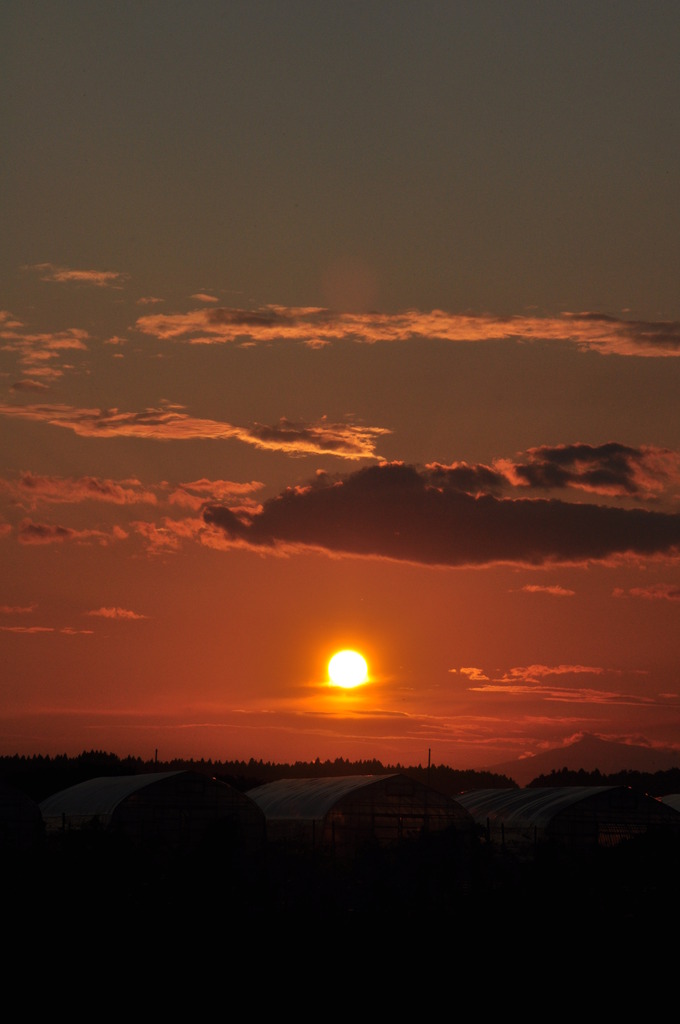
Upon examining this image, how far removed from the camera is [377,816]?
48.9m

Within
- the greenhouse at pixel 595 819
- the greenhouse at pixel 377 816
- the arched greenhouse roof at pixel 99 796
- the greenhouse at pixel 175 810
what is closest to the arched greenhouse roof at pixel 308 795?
the greenhouse at pixel 377 816

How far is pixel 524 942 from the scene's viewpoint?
2861 cm

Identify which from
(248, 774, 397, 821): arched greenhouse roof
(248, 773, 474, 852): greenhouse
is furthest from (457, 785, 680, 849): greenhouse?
(248, 774, 397, 821): arched greenhouse roof

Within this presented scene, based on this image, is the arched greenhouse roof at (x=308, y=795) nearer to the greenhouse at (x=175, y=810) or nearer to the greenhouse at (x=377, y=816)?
the greenhouse at (x=377, y=816)

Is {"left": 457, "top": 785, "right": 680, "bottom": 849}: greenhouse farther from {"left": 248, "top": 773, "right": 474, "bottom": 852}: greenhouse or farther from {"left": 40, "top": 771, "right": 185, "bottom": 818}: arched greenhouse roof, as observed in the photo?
{"left": 40, "top": 771, "right": 185, "bottom": 818}: arched greenhouse roof

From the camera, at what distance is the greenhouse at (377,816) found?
48.5 metres

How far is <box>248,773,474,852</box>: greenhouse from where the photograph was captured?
48.5 m

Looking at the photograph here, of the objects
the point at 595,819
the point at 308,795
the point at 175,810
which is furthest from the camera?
the point at 308,795

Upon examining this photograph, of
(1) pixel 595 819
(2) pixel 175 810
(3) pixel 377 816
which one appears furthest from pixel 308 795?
(1) pixel 595 819

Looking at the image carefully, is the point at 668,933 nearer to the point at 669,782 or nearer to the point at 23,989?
the point at 23,989

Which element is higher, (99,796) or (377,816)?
(99,796)

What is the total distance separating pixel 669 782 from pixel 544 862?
91.4 meters

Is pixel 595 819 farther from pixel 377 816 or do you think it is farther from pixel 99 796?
pixel 99 796

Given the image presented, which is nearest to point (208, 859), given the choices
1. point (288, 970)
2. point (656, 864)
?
point (288, 970)
